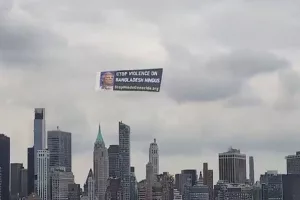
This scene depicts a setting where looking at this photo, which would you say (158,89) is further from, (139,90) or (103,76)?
(103,76)

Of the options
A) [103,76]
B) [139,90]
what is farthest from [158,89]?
[103,76]
